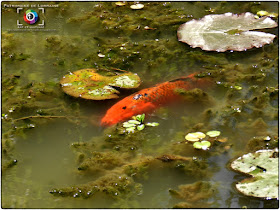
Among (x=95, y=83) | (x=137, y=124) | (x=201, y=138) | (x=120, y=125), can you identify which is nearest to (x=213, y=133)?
(x=201, y=138)

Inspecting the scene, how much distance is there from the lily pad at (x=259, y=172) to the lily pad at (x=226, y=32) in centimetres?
176

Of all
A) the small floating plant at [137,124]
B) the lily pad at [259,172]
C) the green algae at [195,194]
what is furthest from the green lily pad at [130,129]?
Answer: the lily pad at [259,172]

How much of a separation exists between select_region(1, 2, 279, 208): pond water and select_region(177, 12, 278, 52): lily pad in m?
0.14

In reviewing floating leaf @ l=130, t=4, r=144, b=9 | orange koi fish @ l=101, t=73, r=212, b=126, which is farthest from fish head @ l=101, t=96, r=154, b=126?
floating leaf @ l=130, t=4, r=144, b=9

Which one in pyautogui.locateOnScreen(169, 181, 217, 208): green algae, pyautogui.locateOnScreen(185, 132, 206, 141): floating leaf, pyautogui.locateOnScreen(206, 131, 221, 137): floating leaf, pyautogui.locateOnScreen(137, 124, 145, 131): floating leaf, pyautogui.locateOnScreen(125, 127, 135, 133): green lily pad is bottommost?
pyautogui.locateOnScreen(169, 181, 217, 208): green algae

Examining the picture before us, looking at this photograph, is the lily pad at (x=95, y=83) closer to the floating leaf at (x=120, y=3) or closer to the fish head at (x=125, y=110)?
the fish head at (x=125, y=110)

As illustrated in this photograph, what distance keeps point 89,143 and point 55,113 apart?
63cm

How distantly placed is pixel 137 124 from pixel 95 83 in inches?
30.1

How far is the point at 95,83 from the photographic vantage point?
13.5 feet

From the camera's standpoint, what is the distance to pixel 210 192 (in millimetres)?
3051

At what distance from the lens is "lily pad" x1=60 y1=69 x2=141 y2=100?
397cm

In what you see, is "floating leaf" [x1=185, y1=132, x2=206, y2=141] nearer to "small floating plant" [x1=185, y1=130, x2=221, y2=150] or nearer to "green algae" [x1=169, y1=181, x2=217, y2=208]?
"small floating plant" [x1=185, y1=130, x2=221, y2=150]

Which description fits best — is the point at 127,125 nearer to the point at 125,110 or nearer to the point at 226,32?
the point at 125,110

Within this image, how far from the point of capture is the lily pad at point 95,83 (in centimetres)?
397
